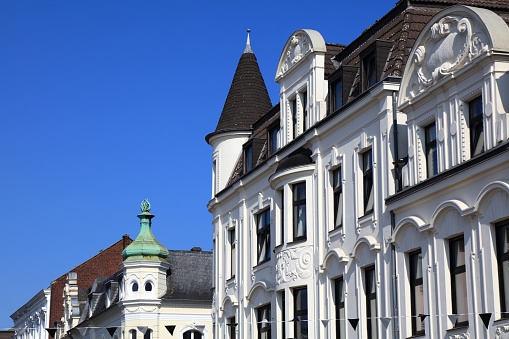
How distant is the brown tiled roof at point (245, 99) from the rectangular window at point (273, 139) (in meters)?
4.71

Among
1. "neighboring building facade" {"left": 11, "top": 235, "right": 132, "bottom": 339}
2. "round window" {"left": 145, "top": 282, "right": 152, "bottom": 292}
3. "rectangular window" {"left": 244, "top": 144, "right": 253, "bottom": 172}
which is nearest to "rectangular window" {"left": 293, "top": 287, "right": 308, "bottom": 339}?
"rectangular window" {"left": 244, "top": 144, "right": 253, "bottom": 172}

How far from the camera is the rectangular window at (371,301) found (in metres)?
32.8

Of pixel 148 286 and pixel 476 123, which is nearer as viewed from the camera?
pixel 476 123

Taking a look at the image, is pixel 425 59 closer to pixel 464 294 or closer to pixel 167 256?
pixel 464 294

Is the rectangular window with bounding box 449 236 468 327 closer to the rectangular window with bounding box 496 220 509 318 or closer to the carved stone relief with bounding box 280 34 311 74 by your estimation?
the rectangular window with bounding box 496 220 509 318

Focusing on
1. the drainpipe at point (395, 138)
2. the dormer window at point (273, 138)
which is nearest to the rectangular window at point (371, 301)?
the drainpipe at point (395, 138)

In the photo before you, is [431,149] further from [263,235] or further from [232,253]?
[232,253]

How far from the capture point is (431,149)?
3017cm

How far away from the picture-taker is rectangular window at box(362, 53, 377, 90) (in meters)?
34.3

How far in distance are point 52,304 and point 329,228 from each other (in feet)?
179

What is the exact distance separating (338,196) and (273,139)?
778cm

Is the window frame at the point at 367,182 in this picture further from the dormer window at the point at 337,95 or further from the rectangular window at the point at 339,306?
the rectangular window at the point at 339,306

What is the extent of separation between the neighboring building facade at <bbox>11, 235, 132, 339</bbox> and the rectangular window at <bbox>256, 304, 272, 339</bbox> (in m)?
38.4

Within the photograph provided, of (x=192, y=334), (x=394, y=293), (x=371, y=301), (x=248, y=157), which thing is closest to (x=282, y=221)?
(x=371, y=301)
